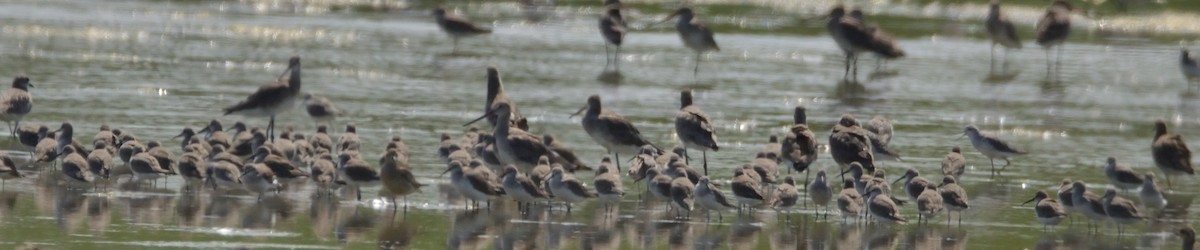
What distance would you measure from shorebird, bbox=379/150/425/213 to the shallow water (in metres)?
0.23

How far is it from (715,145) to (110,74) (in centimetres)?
1215

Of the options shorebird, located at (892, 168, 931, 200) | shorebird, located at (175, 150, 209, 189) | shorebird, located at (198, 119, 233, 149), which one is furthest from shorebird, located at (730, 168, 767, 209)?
shorebird, located at (198, 119, 233, 149)

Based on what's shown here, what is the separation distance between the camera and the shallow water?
1488 cm

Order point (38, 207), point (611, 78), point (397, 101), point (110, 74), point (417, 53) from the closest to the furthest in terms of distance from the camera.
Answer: point (38, 207) → point (397, 101) → point (110, 74) → point (611, 78) → point (417, 53)

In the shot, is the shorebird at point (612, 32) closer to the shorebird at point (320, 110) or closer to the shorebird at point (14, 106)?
the shorebird at point (320, 110)

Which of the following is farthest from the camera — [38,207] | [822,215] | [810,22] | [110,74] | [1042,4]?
[1042,4]

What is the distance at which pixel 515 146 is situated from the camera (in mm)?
18641

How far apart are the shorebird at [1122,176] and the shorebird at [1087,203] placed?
224cm

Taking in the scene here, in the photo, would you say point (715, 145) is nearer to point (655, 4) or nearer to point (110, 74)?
point (110, 74)

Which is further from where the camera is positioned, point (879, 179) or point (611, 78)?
point (611, 78)

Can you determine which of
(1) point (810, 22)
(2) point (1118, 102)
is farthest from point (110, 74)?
(1) point (810, 22)

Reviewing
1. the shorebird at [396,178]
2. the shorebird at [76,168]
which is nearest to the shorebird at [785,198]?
the shorebird at [396,178]

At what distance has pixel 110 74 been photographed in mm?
28297

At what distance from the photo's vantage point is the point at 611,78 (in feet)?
99.4
